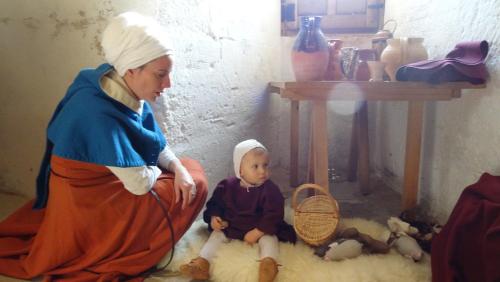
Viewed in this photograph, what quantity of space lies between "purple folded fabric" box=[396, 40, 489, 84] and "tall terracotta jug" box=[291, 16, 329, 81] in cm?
37

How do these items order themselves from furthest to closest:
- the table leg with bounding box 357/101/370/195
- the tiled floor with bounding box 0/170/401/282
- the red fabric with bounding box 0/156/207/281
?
the table leg with bounding box 357/101/370/195 < the tiled floor with bounding box 0/170/401/282 < the red fabric with bounding box 0/156/207/281

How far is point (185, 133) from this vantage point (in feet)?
6.27

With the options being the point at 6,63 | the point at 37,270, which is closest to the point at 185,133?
the point at 37,270

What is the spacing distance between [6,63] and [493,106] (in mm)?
2346

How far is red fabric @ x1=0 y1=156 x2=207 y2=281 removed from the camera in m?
1.32

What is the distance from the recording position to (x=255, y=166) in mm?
1623

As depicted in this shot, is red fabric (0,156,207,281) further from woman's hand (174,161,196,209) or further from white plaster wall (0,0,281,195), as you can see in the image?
white plaster wall (0,0,281,195)

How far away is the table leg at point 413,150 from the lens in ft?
5.91

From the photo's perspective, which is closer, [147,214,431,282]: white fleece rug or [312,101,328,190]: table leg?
[147,214,431,282]: white fleece rug

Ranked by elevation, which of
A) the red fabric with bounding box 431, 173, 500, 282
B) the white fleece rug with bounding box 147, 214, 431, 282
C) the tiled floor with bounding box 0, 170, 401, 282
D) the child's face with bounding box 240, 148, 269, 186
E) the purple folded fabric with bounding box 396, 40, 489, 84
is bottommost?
the tiled floor with bounding box 0, 170, 401, 282

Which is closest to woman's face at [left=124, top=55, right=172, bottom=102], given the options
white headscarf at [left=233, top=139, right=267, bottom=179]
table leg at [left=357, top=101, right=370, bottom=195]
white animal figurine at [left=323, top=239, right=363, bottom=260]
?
white headscarf at [left=233, top=139, right=267, bottom=179]

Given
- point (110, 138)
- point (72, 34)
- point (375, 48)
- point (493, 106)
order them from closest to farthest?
1. point (110, 138)
2. point (493, 106)
3. point (72, 34)
4. point (375, 48)

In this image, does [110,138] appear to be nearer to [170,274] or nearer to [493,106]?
[170,274]

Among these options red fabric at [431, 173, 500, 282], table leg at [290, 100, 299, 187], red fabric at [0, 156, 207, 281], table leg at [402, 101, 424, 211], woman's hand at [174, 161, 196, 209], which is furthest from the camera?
table leg at [290, 100, 299, 187]
